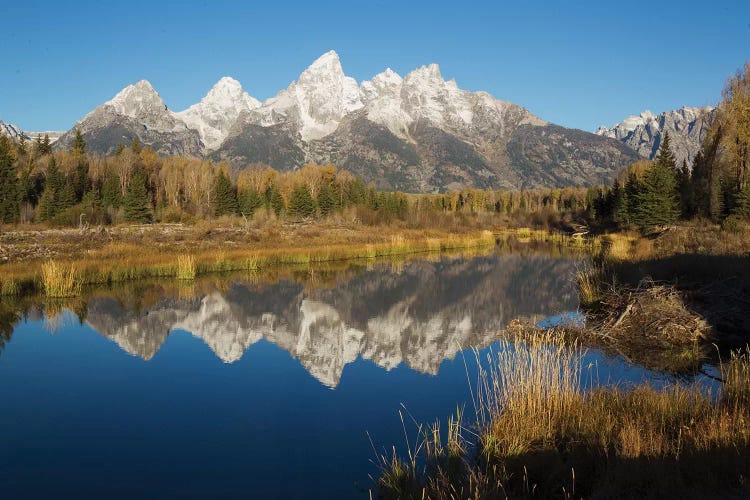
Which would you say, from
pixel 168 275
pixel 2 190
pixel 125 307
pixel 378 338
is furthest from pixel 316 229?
pixel 378 338

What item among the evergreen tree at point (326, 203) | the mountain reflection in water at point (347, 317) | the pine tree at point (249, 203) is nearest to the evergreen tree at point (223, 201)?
the pine tree at point (249, 203)

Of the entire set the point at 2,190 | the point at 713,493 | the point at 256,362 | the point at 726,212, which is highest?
the point at 2,190

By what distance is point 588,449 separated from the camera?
6.24 metres

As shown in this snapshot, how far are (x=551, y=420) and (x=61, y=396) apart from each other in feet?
31.0

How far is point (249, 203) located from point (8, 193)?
27.3 meters

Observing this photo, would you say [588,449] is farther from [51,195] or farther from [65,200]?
[65,200]

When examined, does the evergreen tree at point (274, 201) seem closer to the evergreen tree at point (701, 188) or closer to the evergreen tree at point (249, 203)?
the evergreen tree at point (249, 203)

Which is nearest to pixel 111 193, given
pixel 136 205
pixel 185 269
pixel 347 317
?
pixel 136 205

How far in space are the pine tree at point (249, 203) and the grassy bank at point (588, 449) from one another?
210 ft

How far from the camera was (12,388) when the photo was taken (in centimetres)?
1092

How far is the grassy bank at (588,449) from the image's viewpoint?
509 centimetres

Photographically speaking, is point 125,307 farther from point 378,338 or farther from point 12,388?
point 378,338

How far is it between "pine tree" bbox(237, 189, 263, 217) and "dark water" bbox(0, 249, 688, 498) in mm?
46830

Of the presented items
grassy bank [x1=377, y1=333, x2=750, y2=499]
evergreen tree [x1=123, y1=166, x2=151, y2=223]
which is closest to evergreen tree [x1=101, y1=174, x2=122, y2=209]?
evergreen tree [x1=123, y1=166, x2=151, y2=223]
